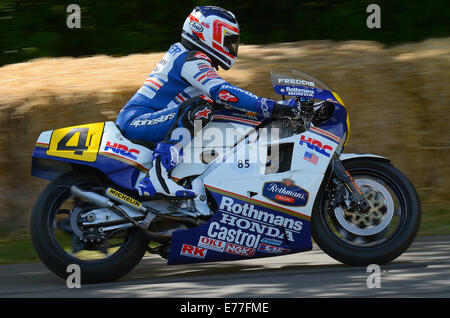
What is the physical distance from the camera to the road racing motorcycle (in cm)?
576

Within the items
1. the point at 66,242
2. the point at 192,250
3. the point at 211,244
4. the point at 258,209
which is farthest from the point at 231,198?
the point at 66,242

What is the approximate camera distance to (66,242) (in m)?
5.87

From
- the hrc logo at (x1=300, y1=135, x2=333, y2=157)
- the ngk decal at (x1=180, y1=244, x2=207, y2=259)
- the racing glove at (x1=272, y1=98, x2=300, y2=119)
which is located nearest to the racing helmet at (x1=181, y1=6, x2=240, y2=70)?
the racing glove at (x1=272, y1=98, x2=300, y2=119)

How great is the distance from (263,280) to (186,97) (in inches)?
59.4

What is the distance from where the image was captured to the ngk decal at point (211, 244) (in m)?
5.76

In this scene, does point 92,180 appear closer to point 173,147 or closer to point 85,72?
point 173,147

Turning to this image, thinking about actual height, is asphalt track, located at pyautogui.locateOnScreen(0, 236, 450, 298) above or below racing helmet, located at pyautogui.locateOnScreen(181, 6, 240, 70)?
below

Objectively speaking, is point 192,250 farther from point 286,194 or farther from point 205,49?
point 205,49

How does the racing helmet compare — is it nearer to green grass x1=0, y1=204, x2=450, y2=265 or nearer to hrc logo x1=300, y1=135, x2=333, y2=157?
hrc logo x1=300, y1=135, x2=333, y2=157

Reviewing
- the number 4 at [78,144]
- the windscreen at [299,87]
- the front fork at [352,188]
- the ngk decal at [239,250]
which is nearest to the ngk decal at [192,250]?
the ngk decal at [239,250]

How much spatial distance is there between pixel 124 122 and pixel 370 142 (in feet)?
11.1

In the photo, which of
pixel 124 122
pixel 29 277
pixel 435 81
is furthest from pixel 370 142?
pixel 29 277

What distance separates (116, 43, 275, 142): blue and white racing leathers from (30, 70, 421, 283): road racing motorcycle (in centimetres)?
14

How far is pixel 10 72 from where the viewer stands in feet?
30.8
